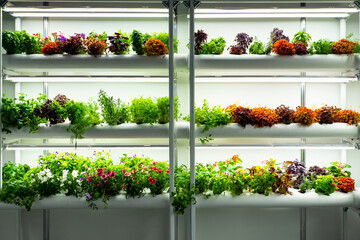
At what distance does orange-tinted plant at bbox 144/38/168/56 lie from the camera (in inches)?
173

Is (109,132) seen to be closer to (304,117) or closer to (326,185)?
(304,117)

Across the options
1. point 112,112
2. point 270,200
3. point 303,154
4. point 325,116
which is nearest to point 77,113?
point 112,112

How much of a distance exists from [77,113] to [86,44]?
1055 millimetres

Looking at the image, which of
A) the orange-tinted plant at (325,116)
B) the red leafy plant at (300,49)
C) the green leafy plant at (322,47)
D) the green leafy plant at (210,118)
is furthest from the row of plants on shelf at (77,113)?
the green leafy plant at (322,47)

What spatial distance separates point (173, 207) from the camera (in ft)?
14.0

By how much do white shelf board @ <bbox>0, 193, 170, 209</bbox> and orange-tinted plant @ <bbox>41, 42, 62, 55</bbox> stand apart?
214 cm

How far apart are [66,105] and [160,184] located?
5.92 feet

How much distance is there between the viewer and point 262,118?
14.6 ft

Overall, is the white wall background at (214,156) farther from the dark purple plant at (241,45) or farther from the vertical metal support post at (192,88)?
the dark purple plant at (241,45)

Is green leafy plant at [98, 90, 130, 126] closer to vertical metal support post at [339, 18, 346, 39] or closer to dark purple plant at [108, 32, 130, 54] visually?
dark purple plant at [108, 32, 130, 54]

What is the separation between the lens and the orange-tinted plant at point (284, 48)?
14.7 feet

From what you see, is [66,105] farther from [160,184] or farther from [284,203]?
[284,203]

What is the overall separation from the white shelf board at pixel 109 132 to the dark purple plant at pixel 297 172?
6.03 feet

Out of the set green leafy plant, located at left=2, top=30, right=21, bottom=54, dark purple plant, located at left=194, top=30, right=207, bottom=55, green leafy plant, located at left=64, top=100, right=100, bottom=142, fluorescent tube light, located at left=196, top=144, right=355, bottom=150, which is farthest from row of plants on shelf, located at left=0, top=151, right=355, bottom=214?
dark purple plant, located at left=194, top=30, right=207, bottom=55
